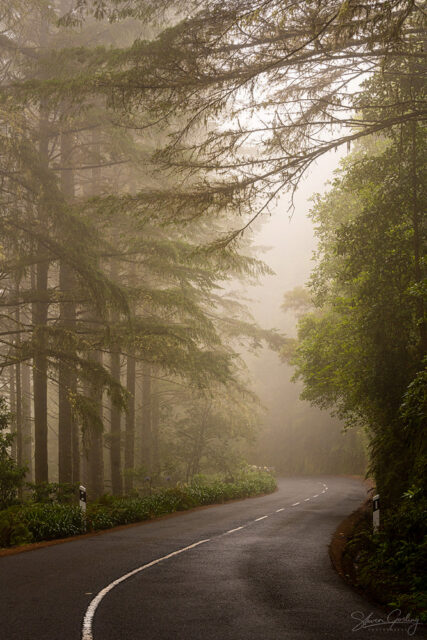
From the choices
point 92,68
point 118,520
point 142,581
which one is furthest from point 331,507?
point 92,68

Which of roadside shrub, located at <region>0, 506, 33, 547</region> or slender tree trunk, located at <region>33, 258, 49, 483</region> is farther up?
slender tree trunk, located at <region>33, 258, 49, 483</region>

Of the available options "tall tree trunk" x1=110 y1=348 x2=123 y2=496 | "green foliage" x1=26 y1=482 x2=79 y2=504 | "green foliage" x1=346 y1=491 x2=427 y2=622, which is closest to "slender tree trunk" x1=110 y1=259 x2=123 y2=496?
"tall tree trunk" x1=110 y1=348 x2=123 y2=496

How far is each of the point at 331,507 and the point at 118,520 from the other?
27.6 ft

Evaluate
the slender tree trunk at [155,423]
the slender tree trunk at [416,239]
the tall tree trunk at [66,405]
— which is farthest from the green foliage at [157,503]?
the slender tree trunk at [416,239]

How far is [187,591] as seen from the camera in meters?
7.32

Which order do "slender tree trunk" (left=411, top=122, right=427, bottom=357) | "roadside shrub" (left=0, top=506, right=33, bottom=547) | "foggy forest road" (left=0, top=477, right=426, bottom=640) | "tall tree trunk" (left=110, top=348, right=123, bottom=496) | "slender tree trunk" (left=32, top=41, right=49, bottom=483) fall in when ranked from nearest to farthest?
"foggy forest road" (left=0, top=477, right=426, bottom=640)
"roadside shrub" (left=0, top=506, right=33, bottom=547)
"slender tree trunk" (left=411, top=122, right=427, bottom=357)
"slender tree trunk" (left=32, top=41, right=49, bottom=483)
"tall tree trunk" (left=110, top=348, right=123, bottom=496)

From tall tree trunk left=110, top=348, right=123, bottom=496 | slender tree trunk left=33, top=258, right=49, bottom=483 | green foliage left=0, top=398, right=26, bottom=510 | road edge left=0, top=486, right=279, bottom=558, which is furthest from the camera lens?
tall tree trunk left=110, top=348, right=123, bottom=496

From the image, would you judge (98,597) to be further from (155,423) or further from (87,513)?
(155,423)

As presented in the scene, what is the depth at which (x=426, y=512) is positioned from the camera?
8.55 meters

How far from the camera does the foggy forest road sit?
568 centimetres

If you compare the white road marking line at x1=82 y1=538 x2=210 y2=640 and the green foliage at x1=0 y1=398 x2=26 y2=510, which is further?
the green foliage at x1=0 y1=398 x2=26 y2=510
